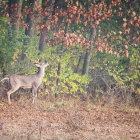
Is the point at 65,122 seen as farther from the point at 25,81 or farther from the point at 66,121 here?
the point at 25,81

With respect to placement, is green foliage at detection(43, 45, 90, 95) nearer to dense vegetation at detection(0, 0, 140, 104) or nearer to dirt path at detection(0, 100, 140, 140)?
dense vegetation at detection(0, 0, 140, 104)

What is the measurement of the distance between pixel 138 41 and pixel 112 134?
4.87 m

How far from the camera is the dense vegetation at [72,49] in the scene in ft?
38.9

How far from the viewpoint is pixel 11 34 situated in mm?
11750

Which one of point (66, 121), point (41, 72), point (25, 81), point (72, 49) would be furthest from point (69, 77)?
point (66, 121)

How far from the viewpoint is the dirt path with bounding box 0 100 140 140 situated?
28.7 ft

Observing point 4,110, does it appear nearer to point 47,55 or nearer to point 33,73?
point 33,73

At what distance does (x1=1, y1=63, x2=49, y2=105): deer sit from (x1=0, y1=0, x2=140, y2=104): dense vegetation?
493 millimetres

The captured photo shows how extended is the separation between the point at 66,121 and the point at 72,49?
4.16m

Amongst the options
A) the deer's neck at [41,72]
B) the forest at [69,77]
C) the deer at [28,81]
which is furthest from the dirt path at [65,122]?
the deer's neck at [41,72]

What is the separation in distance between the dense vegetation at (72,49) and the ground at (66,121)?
1.05 m

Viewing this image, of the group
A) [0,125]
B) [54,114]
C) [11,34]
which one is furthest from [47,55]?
[0,125]

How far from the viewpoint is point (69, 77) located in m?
12.7

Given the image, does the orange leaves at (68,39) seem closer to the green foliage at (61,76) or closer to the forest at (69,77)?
the forest at (69,77)
